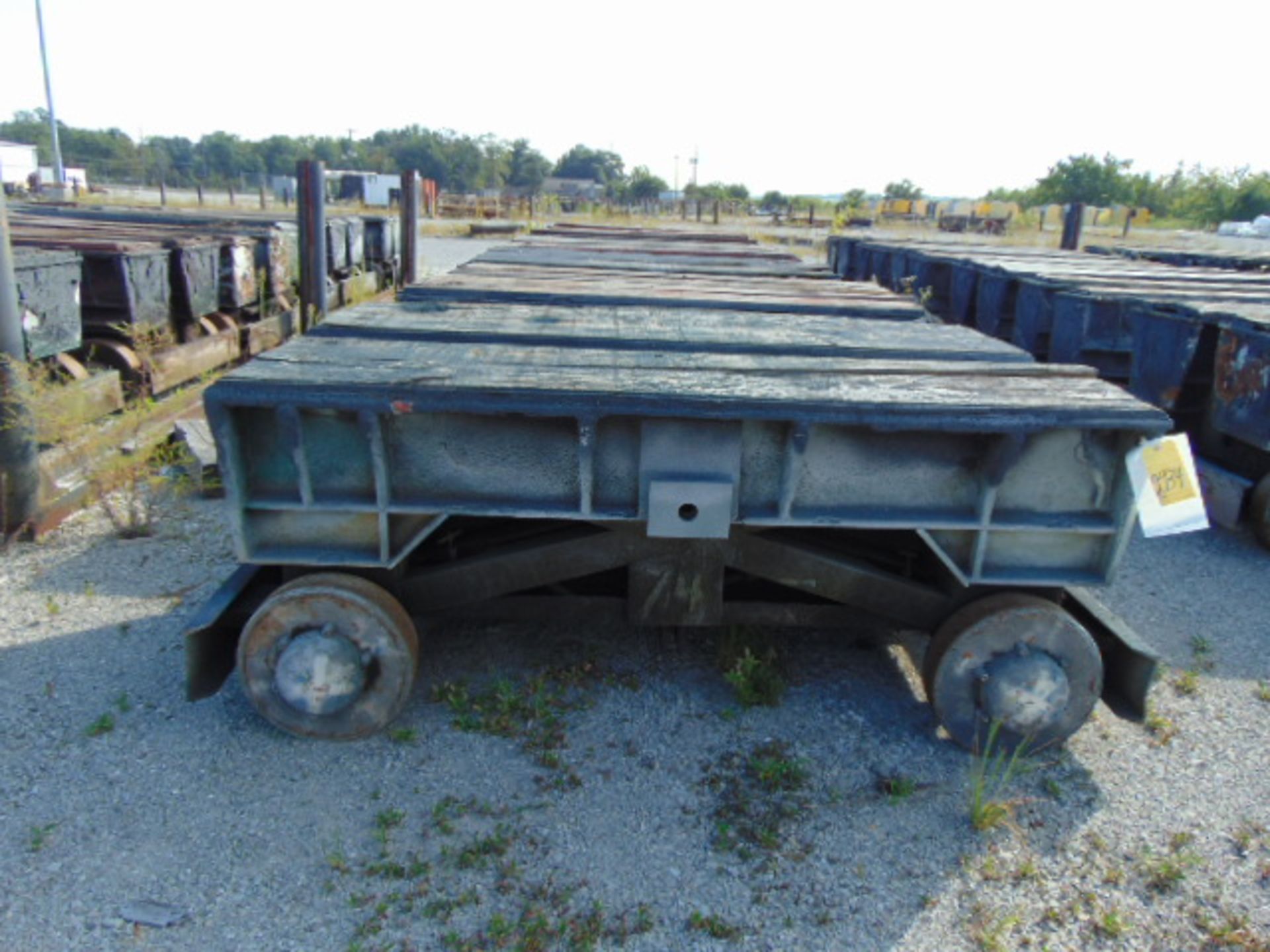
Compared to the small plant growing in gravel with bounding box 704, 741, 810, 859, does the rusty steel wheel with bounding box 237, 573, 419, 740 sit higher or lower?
higher

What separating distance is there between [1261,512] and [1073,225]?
1136cm

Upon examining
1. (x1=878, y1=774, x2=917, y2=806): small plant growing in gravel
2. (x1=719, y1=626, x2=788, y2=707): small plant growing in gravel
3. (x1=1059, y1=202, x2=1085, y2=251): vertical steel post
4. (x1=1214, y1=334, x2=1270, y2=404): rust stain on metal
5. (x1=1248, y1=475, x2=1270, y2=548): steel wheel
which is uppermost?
(x1=1059, y1=202, x2=1085, y2=251): vertical steel post

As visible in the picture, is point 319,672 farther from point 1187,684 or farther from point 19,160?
point 19,160

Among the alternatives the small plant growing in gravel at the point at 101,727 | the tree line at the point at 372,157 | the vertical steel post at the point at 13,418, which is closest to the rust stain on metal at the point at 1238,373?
the small plant growing in gravel at the point at 101,727

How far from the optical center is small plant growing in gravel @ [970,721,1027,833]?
292cm

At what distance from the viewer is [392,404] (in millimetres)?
2752

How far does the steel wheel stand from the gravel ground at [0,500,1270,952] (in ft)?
6.31

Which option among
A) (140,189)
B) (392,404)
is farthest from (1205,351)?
(140,189)

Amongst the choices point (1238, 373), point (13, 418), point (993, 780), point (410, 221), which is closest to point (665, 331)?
point (993, 780)

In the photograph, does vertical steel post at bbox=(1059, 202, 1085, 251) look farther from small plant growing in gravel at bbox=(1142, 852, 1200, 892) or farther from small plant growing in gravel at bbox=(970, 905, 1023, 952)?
small plant growing in gravel at bbox=(970, 905, 1023, 952)

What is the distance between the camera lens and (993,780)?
10.3 ft

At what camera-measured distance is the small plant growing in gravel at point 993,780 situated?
115 inches

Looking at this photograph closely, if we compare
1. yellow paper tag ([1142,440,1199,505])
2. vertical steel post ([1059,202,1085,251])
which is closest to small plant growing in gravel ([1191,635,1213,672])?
yellow paper tag ([1142,440,1199,505])

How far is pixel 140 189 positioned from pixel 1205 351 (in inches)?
2537
